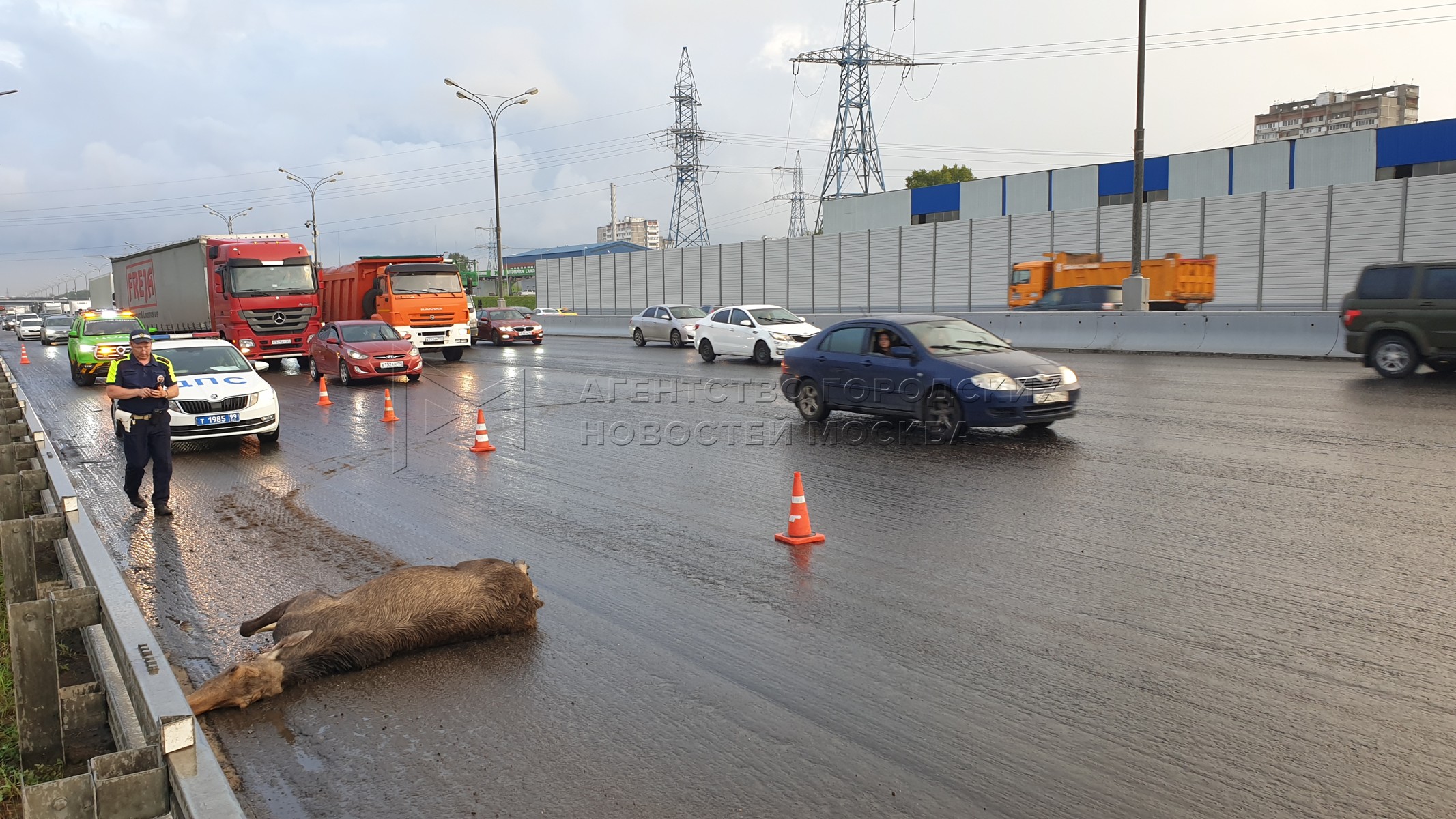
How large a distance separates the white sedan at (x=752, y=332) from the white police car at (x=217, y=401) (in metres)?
13.4

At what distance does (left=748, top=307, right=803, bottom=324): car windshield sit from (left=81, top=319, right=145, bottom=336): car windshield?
608 inches

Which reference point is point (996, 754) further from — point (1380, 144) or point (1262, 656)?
point (1380, 144)

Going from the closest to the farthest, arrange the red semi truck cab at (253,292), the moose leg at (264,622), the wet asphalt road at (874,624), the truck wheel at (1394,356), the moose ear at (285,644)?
1. the wet asphalt road at (874,624)
2. the moose ear at (285,644)
3. the moose leg at (264,622)
4. the truck wheel at (1394,356)
5. the red semi truck cab at (253,292)

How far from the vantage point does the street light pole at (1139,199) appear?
26.0 metres

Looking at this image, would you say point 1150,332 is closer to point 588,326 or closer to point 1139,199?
point 1139,199

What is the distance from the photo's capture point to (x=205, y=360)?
1428 cm

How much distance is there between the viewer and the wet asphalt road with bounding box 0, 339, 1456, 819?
13.2ft

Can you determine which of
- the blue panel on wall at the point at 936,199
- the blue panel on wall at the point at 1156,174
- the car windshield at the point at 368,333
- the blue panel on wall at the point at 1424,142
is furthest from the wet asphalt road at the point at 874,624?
the blue panel on wall at the point at 936,199

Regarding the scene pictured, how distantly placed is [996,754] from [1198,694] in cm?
118

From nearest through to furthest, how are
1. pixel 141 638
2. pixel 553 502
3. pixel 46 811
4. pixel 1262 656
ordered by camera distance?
pixel 46 811 → pixel 141 638 → pixel 1262 656 → pixel 553 502

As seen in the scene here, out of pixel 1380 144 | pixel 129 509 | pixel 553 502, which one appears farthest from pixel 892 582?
pixel 1380 144

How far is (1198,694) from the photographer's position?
15.4ft

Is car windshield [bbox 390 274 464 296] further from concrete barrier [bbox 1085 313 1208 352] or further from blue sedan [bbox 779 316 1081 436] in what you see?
blue sedan [bbox 779 316 1081 436]

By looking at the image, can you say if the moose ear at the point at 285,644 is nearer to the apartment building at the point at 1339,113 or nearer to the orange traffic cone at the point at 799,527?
the orange traffic cone at the point at 799,527
